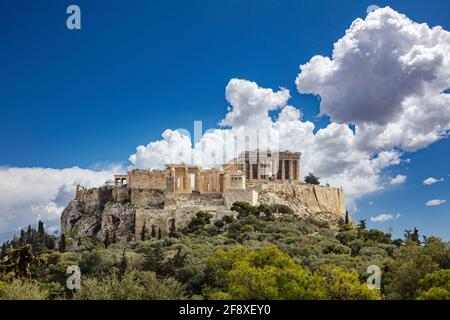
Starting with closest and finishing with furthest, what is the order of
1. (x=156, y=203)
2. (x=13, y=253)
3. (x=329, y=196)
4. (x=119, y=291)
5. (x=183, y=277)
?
(x=119, y=291), (x=13, y=253), (x=183, y=277), (x=156, y=203), (x=329, y=196)

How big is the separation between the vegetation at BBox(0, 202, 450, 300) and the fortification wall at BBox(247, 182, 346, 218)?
4.67 metres

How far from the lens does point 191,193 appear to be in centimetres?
5844

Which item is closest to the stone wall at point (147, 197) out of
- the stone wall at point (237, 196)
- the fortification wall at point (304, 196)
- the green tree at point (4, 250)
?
the stone wall at point (237, 196)

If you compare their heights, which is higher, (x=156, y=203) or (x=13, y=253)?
(x=156, y=203)

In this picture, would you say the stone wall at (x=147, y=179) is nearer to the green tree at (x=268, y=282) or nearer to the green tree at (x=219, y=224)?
the green tree at (x=219, y=224)

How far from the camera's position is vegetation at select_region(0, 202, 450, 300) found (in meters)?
23.3

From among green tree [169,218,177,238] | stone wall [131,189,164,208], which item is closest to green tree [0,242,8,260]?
stone wall [131,189,164,208]

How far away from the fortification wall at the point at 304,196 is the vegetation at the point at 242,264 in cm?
467

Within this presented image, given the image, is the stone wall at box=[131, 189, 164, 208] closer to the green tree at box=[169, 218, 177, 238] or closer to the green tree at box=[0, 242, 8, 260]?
the green tree at box=[169, 218, 177, 238]

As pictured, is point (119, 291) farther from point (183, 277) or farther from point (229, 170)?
point (229, 170)

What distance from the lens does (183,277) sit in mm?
32188
